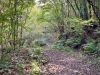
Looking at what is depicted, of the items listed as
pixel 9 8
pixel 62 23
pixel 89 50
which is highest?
pixel 9 8

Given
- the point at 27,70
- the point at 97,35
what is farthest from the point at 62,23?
the point at 27,70

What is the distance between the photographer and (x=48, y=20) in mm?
17562

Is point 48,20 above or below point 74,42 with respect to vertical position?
above

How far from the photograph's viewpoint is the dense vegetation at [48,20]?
757 cm

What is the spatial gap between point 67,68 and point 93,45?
399cm

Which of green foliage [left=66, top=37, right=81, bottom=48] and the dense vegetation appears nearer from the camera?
the dense vegetation

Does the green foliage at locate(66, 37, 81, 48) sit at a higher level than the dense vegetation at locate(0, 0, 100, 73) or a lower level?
lower

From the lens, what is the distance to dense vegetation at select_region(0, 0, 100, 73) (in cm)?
757

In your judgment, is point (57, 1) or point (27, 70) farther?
point (57, 1)

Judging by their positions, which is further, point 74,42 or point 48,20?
point 48,20

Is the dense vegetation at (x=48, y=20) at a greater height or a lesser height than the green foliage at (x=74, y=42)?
greater

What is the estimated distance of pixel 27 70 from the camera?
6.11 meters

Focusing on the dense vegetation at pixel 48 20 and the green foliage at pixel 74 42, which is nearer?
the dense vegetation at pixel 48 20

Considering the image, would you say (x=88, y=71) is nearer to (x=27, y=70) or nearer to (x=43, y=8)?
(x=27, y=70)
